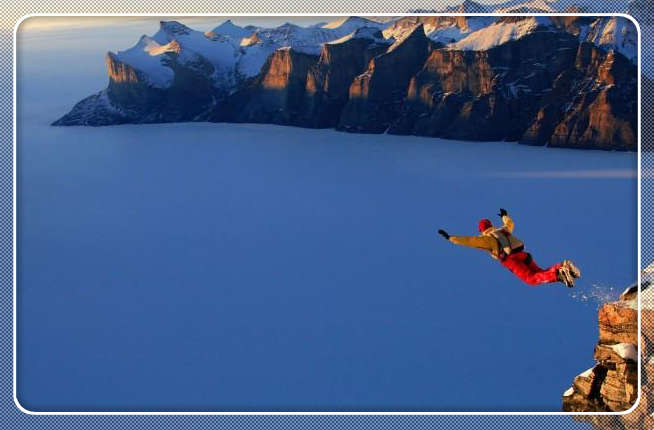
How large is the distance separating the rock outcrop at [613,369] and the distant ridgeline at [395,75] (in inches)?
769

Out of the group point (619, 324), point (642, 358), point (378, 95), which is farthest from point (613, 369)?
point (378, 95)

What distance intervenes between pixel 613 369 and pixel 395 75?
23869 mm

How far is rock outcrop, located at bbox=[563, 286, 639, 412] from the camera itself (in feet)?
66.9

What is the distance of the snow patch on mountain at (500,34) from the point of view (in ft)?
137

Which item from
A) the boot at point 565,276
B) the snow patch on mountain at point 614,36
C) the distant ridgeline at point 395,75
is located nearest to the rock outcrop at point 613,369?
the boot at point 565,276

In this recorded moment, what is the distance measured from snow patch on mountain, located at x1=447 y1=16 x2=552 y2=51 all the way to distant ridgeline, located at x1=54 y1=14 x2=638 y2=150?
0.15 ft

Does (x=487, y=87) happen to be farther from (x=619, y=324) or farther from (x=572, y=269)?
(x=572, y=269)

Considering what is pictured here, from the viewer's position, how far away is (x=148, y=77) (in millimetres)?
42562

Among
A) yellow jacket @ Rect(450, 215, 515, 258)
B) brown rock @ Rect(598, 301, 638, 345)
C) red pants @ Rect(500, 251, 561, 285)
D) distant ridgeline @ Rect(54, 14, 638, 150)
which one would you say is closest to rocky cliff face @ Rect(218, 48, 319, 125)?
distant ridgeline @ Rect(54, 14, 638, 150)

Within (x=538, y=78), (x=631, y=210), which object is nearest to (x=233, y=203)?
(x=631, y=210)

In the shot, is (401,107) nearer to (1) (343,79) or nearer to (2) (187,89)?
(1) (343,79)

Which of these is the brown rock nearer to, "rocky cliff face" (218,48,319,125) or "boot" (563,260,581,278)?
"boot" (563,260,581,278)

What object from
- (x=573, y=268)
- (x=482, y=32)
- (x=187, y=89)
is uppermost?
(x=573, y=268)

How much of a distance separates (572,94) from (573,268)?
1056 inches
